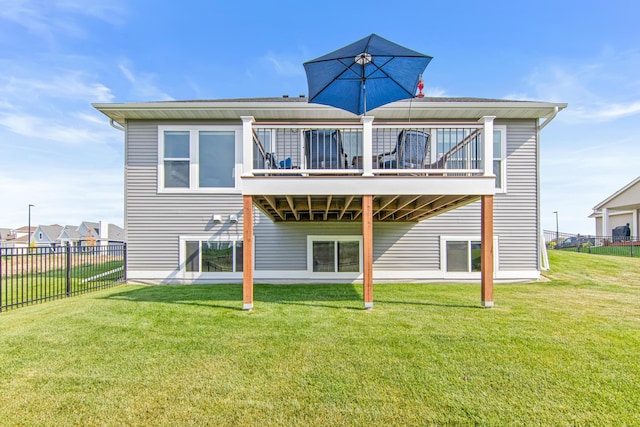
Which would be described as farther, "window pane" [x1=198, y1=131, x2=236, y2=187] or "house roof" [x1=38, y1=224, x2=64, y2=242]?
"house roof" [x1=38, y1=224, x2=64, y2=242]

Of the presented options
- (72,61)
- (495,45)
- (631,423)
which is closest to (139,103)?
(72,61)

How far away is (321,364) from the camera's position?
9.69 ft

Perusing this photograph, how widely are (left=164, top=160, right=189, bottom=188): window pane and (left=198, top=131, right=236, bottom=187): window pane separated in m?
0.39

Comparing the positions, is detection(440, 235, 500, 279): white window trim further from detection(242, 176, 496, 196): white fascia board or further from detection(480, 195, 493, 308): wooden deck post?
detection(242, 176, 496, 196): white fascia board

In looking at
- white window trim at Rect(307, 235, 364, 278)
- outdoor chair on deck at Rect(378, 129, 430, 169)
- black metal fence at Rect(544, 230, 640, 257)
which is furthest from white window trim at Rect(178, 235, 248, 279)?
black metal fence at Rect(544, 230, 640, 257)

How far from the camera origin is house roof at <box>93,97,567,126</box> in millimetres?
6914

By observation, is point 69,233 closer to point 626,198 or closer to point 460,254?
point 460,254

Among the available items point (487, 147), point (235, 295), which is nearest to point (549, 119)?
point (487, 147)

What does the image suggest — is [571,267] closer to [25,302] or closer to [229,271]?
[229,271]

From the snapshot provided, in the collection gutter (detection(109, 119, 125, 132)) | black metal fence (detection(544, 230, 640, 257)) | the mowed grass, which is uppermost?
gutter (detection(109, 119, 125, 132))

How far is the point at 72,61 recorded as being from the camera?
10.5m

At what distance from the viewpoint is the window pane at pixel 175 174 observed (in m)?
7.46

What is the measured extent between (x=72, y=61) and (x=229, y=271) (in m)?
9.57

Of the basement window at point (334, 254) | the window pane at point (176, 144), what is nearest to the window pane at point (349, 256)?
the basement window at point (334, 254)
